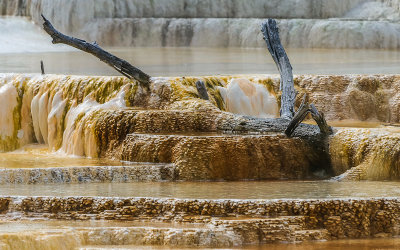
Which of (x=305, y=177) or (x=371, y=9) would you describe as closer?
(x=305, y=177)

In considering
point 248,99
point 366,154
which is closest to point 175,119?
point 248,99

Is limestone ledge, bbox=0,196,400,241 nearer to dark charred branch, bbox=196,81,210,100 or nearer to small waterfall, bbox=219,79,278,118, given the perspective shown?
dark charred branch, bbox=196,81,210,100

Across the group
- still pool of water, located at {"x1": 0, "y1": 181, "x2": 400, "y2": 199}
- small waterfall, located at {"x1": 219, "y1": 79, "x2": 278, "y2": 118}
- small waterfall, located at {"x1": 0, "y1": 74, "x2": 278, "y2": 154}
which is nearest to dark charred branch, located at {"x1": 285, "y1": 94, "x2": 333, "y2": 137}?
still pool of water, located at {"x1": 0, "y1": 181, "x2": 400, "y2": 199}

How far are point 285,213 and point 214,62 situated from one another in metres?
9.43

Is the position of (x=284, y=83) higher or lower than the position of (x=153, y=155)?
higher

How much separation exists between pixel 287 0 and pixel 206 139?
1433 centimetres

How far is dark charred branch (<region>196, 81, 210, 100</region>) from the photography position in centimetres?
1061

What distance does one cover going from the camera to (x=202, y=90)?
34.9ft

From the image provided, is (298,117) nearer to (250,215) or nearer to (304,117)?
(304,117)

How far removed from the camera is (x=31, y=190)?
8141 millimetres

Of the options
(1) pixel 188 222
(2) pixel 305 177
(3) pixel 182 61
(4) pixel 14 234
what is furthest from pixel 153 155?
(3) pixel 182 61

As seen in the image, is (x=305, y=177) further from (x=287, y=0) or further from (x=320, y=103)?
(x=287, y=0)

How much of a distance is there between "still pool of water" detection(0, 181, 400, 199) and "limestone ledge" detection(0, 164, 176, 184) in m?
0.17

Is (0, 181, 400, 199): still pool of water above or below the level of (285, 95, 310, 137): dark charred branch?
below
